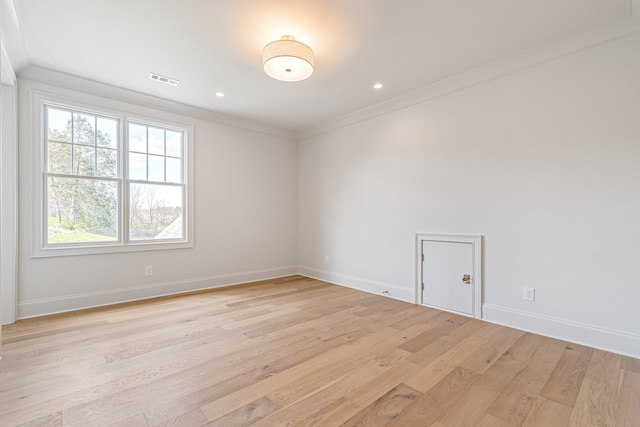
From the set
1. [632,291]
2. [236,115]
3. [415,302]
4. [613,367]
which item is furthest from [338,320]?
[236,115]

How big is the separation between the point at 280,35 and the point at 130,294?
3554 mm

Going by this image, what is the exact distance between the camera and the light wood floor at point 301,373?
1.63 metres

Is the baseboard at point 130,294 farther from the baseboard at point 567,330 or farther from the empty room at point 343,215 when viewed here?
the baseboard at point 567,330

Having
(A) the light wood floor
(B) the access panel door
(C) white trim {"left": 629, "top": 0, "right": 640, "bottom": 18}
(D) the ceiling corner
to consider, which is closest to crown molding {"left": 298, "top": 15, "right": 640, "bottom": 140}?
(C) white trim {"left": 629, "top": 0, "right": 640, "bottom": 18}

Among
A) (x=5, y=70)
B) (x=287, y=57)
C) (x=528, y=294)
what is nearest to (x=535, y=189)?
(x=528, y=294)

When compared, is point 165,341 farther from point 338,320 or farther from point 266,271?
point 266,271

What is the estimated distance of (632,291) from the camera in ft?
7.64

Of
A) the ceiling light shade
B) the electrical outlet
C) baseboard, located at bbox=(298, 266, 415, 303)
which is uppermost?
the ceiling light shade

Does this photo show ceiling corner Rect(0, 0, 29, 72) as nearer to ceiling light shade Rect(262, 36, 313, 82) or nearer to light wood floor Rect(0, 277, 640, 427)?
ceiling light shade Rect(262, 36, 313, 82)

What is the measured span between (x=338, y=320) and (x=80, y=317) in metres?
2.80

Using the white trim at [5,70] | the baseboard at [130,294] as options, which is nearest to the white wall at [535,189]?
the baseboard at [130,294]

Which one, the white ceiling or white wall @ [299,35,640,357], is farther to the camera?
white wall @ [299,35,640,357]

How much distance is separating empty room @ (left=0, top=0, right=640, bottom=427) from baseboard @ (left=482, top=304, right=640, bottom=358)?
2 cm

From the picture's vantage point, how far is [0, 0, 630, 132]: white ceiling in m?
2.21
